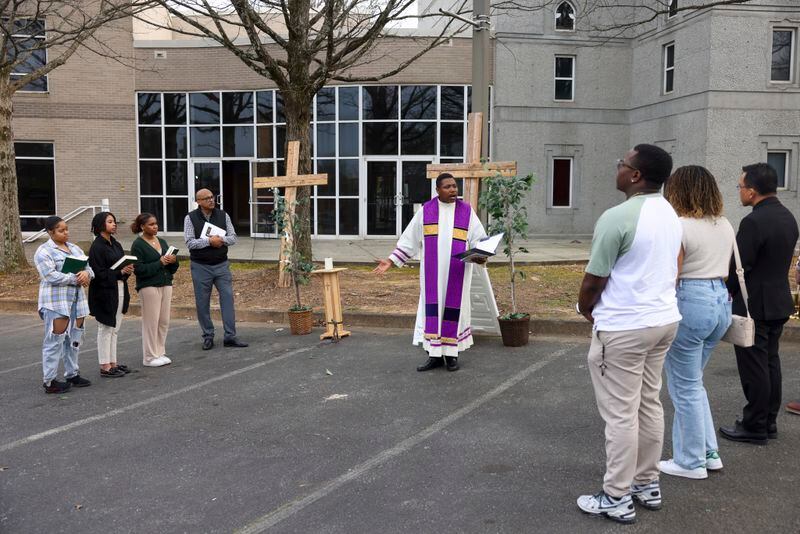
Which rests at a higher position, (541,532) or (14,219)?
(14,219)

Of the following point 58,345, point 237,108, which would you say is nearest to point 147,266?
point 58,345

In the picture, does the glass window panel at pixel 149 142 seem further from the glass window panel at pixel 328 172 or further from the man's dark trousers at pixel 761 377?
the man's dark trousers at pixel 761 377

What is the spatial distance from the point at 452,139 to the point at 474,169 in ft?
41.7

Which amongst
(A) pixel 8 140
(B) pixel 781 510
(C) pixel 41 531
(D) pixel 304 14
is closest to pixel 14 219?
(A) pixel 8 140

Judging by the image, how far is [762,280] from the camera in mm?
4891

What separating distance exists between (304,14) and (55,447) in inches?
354

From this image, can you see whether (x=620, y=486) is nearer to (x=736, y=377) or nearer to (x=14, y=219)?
(x=736, y=377)

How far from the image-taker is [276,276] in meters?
12.8

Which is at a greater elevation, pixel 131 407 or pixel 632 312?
pixel 632 312

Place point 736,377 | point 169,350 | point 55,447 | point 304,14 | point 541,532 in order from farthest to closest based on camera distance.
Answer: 1. point 304,14
2. point 169,350
3. point 736,377
4. point 55,447
5. point 541,532

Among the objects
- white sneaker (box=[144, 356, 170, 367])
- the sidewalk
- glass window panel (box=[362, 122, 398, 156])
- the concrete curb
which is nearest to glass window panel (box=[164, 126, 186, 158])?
the sidewalk

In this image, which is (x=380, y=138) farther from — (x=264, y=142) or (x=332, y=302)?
(x=332, y=302)

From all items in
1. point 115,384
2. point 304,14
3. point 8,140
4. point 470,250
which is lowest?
point 115,384

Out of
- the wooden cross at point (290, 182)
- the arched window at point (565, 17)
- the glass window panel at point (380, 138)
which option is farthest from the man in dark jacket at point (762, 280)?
the arched window at point (565, 17)
